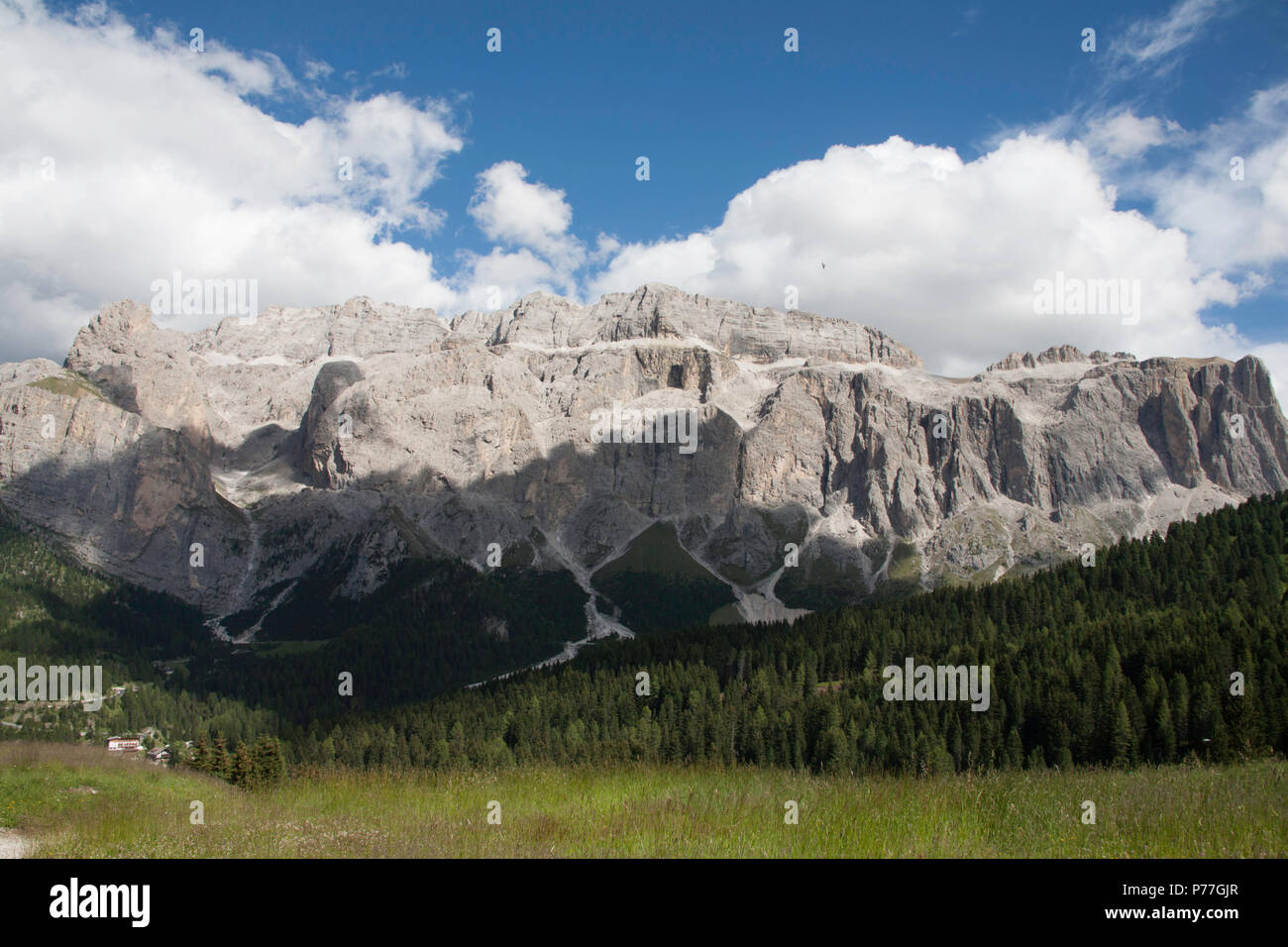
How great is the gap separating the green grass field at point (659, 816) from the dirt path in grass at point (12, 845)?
0.25 m

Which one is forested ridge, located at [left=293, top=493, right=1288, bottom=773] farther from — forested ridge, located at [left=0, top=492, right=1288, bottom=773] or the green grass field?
the green grass field

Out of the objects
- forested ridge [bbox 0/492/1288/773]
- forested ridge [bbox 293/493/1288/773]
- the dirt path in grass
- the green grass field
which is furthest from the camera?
forested ridge [bbox 0/492/1288/773]

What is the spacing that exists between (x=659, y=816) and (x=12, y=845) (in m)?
12.3

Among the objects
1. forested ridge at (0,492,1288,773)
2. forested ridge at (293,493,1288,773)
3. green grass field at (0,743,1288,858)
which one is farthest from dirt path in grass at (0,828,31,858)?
forested ridge at (0,492,1288,773)

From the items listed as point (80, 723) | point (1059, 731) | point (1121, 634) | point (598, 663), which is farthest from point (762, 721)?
point (80, 723)

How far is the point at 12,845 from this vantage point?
15539mm

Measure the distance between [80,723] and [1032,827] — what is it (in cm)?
19040

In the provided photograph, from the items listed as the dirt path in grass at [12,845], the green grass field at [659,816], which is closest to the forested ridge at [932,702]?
the green grass field at [659,816]

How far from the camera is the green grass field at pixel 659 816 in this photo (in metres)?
12.5

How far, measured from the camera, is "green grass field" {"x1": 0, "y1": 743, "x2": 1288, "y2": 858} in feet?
41.2

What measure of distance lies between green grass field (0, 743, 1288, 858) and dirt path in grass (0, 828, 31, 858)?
25 cm

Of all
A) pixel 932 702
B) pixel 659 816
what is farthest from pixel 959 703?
pixel 659 816

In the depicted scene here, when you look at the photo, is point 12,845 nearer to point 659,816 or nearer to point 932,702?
point 659,816
